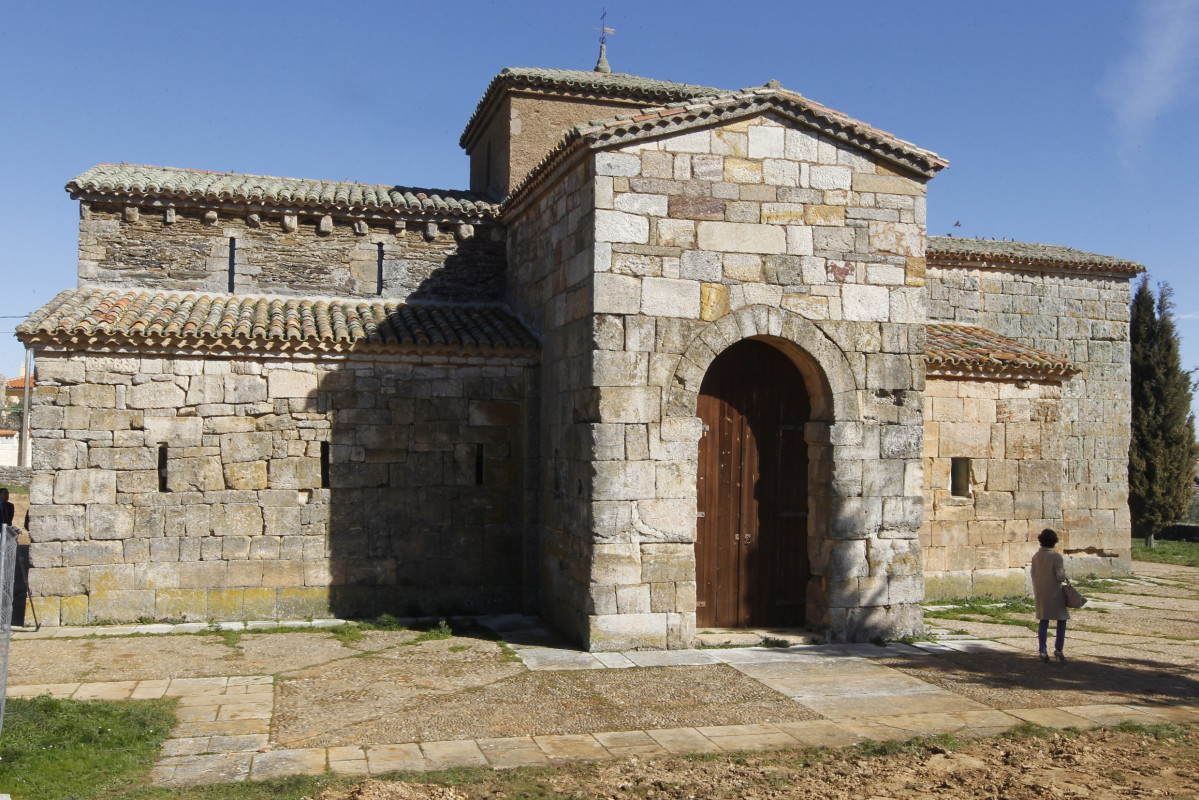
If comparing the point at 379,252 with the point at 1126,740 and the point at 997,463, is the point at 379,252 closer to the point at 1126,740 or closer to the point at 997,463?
the point at 997,463

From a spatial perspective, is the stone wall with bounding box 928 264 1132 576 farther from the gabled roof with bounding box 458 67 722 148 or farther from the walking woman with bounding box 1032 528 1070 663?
the walking woman with bounding box 1032 528 1070 663

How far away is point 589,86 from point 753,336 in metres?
6.86

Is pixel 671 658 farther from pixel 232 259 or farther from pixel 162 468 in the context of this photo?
pixel 232 259

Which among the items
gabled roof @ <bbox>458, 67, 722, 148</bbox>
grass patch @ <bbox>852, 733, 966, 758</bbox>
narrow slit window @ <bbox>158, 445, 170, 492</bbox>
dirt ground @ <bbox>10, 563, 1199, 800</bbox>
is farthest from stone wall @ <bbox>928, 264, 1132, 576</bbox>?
narrow slit window @ <bbox>158, 445, 170, 492</bbox>

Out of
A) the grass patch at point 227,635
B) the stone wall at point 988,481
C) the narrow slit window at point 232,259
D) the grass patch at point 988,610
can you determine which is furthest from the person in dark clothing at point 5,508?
the stone wall at point 988,481

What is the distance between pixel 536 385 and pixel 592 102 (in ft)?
18.8

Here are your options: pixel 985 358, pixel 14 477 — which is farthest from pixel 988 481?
pixel 14 477

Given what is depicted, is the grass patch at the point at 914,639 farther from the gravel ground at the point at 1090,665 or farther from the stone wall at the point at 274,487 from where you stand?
the stone wall at the point at 274,487

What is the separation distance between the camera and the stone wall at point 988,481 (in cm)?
1201

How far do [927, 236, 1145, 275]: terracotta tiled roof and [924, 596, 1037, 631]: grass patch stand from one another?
5248mm

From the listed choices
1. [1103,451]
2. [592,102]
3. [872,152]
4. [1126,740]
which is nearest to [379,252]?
[592,102]

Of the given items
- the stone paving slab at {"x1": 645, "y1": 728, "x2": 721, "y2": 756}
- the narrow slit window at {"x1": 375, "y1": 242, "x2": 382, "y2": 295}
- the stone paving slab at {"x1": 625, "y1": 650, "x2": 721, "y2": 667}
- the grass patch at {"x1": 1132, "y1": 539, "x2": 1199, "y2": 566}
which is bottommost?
the stone paving slab at {"x1": 645, "y1": 728, "x2": 721, "y2": 756}

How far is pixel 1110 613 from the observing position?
1157cm

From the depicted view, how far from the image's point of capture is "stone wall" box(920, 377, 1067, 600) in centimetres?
1201
